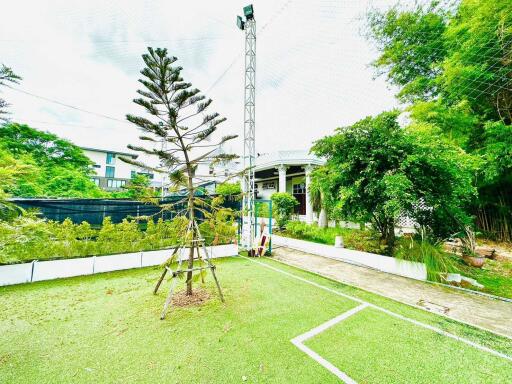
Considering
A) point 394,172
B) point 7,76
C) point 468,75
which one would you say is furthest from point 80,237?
point 468,75

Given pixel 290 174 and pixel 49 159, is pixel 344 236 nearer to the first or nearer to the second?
pixel 290 174

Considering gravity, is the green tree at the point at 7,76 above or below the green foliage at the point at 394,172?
above

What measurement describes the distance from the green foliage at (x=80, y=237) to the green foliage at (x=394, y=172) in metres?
3.11

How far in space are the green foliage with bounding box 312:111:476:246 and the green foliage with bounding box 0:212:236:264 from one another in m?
3.11

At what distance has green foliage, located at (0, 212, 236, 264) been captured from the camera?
3488 millimetres

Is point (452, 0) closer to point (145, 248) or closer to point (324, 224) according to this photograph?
point (324, 224)

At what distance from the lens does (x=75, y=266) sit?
13.9ft

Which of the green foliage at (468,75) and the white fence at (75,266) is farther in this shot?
the green foliage at (468,75)

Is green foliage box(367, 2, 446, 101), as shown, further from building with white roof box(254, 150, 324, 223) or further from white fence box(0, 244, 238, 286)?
white fence box(0, 244, 238, 286)

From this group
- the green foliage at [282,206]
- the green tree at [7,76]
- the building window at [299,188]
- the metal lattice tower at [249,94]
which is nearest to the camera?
the green tree at [7,76]

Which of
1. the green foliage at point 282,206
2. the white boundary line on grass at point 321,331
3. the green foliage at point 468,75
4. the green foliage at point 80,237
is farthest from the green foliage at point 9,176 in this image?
the green foliage at point 468,75

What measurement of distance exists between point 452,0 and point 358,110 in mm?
4689

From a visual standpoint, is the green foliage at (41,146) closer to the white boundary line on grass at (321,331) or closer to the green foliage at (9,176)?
the green foliage at (9,176)

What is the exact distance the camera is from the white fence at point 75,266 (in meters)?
3.72
